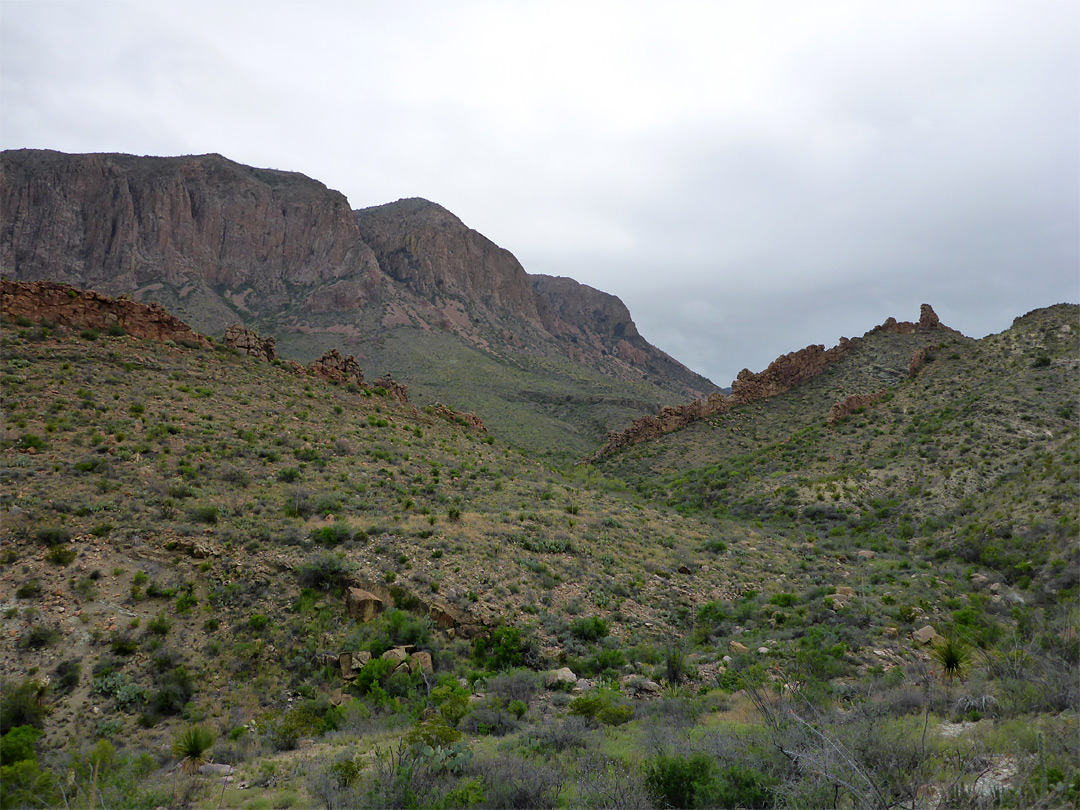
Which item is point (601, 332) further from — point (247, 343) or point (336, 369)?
point (247, 343)

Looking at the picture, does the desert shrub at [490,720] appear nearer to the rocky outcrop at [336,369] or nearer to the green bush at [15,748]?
the green bush at [15,748]

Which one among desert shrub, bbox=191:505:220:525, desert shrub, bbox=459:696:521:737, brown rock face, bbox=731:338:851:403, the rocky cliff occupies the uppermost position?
the rocky cliff

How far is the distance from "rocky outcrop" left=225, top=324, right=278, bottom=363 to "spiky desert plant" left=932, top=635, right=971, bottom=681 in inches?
1079

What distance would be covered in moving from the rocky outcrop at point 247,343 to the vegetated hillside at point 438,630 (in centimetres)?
211

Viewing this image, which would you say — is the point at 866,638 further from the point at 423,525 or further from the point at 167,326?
the point at 167,326

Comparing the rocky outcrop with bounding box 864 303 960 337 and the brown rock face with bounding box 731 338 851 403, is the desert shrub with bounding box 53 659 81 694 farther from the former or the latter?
the rocky outcrop with bounding box 864 303 960 337

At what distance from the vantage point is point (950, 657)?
8.98 meters

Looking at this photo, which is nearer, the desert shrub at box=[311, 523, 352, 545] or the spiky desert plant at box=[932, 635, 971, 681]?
the spiky desert plant at box=[932, 635, 971, 681]

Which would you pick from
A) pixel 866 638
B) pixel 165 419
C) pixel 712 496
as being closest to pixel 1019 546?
pixel 866 638

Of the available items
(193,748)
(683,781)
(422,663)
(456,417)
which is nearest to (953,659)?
(683,781)

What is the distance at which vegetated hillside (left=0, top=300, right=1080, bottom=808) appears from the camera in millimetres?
5883

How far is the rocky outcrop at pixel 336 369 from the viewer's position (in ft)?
88.2

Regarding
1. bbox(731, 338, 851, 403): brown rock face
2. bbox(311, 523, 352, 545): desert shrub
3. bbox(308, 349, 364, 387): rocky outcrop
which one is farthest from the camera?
bbox(731, 338, 851, 403): brown rock face

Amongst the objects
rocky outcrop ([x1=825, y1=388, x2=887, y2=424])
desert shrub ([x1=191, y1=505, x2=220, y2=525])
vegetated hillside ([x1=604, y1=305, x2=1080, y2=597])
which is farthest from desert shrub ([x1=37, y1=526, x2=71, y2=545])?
rocky outcrop ([x1=825, y1=388, x2=887, y2=424])
